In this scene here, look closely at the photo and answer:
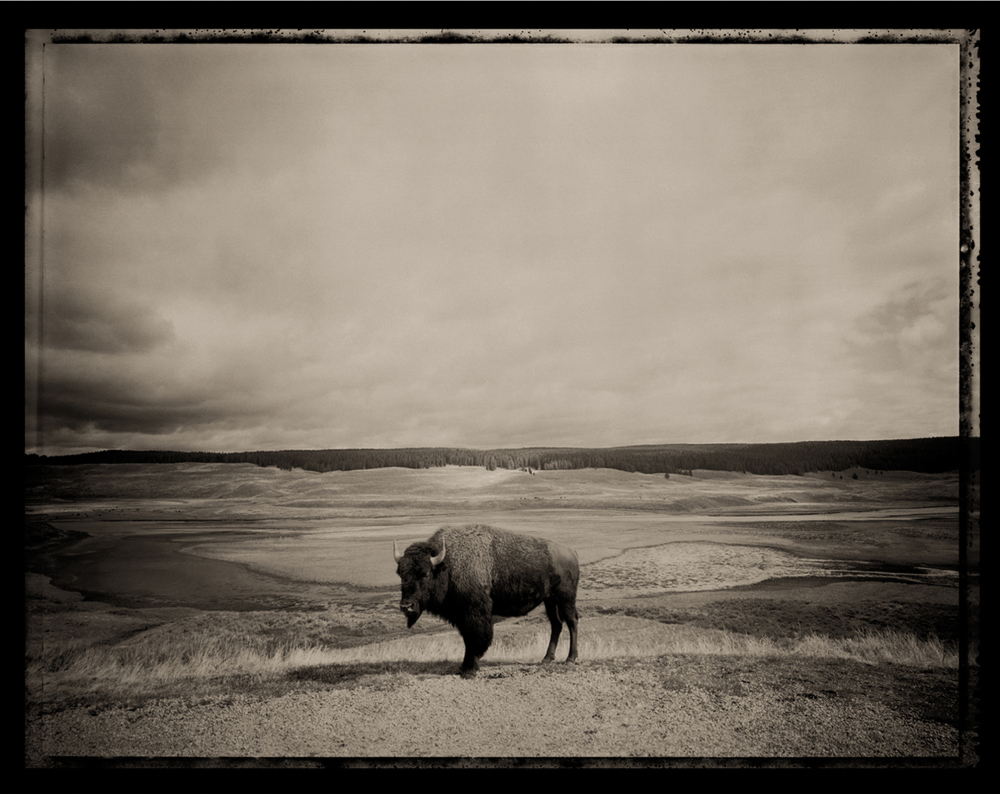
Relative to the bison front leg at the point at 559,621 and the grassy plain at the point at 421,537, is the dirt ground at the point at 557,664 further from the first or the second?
the bison front leg at the point at 559,621

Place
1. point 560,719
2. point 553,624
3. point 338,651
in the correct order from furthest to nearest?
point 553,624
point 338,651
point 560,719

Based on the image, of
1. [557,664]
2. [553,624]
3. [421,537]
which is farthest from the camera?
[421,537]

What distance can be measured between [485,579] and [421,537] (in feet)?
2.39

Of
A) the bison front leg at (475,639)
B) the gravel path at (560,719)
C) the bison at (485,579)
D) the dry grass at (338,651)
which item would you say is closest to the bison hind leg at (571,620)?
the bison at (485,579)

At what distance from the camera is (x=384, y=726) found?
3277mm

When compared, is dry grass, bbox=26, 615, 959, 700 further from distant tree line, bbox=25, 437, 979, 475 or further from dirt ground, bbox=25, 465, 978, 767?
distant tree line, bbox=25, 437, 979, 475

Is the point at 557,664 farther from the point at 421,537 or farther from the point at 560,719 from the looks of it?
the point at 421,537

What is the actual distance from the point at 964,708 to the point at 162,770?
5.25 metres

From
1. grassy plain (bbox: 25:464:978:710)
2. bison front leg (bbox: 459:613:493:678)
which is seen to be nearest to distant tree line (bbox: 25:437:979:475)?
grassy plain (bbox: 25:464:978:710)

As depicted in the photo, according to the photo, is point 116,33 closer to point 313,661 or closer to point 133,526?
point 133,526

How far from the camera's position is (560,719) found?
3.33m

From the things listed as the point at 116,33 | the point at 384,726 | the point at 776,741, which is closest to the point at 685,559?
the point at 776,741

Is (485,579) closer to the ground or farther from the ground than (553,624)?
farther from the ground

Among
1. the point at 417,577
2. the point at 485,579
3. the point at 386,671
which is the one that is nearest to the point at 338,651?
the point at 386,671
